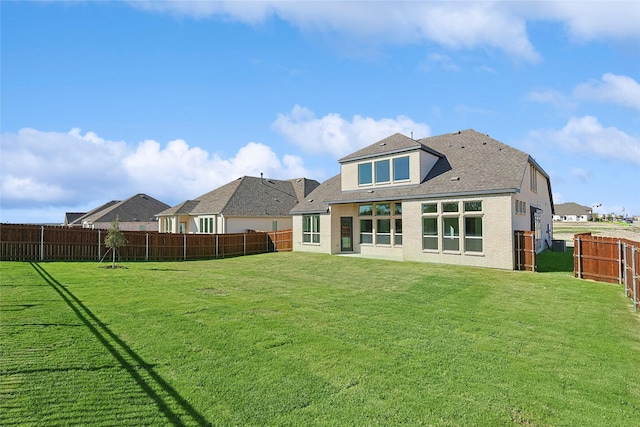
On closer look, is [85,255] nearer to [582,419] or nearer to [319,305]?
[319,305]

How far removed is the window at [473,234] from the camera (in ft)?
55.2

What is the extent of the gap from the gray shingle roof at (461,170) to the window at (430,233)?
1.43m

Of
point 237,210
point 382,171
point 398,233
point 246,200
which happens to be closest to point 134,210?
point 246,200

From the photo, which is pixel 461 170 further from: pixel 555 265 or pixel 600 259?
pixel 600 259

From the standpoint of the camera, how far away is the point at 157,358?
5.36 metres

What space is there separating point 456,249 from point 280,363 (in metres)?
14.5

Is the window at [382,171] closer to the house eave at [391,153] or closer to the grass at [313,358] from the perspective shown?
the house eave at [391,153]

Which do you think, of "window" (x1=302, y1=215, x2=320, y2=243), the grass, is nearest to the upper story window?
"window" (x1=302, y1=215, x2=320, y2=243)

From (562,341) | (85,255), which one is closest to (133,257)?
(85,255)

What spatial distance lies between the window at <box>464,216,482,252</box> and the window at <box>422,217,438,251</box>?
1578mm

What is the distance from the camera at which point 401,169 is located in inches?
827

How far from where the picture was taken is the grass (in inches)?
158

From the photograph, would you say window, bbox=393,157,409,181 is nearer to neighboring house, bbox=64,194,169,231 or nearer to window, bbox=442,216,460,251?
window, bbox=442,216,460,251

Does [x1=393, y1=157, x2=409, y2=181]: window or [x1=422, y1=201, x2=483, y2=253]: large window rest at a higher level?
[x1=393, y1=157, x2=409, y2=181]: window
